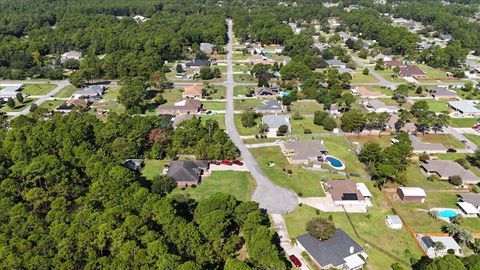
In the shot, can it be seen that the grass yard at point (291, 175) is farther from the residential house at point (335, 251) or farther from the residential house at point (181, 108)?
the residential house at point (181, 108)

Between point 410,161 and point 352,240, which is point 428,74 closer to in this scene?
point 410,161

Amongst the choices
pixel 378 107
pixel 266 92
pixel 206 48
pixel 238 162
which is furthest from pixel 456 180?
pixel 206 48

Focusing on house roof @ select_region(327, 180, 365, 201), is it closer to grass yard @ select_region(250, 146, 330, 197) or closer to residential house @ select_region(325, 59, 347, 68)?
grass yard @ select_region(250, 146, 330, 197)

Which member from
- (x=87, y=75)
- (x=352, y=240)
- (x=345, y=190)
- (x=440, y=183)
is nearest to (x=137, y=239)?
(x=352, y=240)

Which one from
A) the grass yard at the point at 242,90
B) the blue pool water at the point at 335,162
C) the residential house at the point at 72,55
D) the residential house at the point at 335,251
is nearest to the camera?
the residential house at the point at 335,251

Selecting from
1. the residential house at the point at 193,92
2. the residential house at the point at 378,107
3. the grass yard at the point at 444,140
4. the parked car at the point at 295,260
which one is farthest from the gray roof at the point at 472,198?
the residential house at the point at 193,92

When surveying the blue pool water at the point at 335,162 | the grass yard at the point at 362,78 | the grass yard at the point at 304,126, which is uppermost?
the blue pool water at the point at 335,162

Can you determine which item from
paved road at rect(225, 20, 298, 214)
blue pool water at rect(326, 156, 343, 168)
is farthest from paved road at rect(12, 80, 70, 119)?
blue pool water at rect(326, 156, 343, 168)
